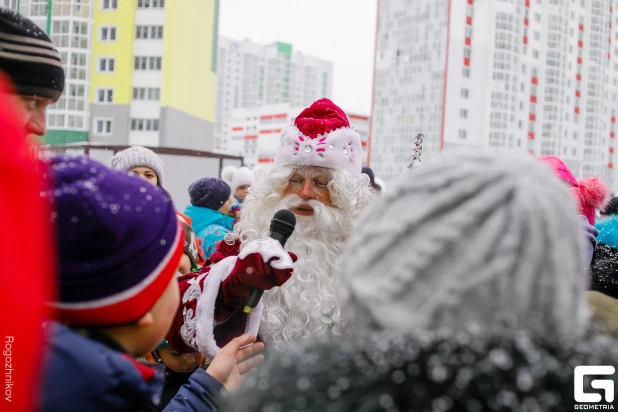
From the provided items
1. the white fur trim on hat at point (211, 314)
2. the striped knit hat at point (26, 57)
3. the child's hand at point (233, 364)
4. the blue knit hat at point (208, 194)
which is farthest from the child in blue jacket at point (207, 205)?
the striped knit hat at point (26, 57)

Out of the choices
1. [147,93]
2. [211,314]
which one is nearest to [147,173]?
[211,314]

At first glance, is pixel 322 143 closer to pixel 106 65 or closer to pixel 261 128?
pixel 106 65

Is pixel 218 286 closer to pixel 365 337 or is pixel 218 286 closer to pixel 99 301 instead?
pixel 99 301

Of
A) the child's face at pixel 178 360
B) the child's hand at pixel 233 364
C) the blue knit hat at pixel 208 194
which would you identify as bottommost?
the child's face at pixel 178 360

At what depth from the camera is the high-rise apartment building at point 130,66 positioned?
24391mm

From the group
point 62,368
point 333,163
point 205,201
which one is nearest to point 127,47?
point 205,201

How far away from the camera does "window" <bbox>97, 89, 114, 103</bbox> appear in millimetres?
Answer: 27172

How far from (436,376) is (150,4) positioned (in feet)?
89.3

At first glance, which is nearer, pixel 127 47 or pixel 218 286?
pixel 218 286

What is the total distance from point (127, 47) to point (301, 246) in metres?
25.4

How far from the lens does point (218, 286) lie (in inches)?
78.0

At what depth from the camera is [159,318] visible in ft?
3.64

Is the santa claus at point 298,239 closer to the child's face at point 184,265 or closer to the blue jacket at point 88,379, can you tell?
the child's face at point 184,265

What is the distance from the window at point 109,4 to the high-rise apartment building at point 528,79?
20.9 meters
